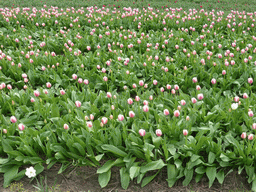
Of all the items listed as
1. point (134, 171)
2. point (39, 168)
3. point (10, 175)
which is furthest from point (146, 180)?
point (10, 175)

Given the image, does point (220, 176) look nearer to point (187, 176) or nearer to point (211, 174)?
point (211, 174)

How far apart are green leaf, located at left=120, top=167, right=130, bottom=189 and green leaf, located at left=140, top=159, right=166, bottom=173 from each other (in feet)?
0.61

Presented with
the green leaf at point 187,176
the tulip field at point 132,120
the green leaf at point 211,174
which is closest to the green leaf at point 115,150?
the tulip field at point 132,120

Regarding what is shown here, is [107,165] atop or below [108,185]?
atop

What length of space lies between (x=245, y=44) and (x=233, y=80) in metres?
2.16

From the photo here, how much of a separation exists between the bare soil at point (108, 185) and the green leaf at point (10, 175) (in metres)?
0.05

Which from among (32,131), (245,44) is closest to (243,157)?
(32,131)

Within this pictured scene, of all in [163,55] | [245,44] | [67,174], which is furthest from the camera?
[245,44]

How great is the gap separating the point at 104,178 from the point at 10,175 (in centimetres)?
111

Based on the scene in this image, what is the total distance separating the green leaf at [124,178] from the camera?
2925 mm

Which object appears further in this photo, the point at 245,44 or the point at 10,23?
the point at 10,23

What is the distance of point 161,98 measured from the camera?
418 cm

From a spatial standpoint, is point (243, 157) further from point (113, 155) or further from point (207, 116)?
point (113, 155)

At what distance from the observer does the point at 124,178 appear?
9.70ft
